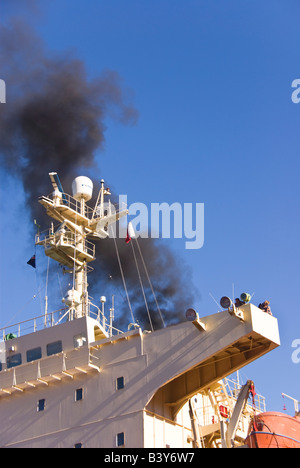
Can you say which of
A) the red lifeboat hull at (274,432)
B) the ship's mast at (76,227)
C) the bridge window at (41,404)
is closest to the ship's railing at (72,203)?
the ship's mast at (76,227)

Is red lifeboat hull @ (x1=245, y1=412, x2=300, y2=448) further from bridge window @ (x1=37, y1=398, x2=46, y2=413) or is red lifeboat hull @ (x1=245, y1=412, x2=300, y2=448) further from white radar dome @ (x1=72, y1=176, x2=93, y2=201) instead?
white radar dome @ (x1=72, y1=176, x2=93, y2=201)

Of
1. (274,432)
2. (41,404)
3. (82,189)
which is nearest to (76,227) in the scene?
(82,189)

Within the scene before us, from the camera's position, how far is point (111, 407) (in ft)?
97.3

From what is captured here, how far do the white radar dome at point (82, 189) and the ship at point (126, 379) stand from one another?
6.08 meters

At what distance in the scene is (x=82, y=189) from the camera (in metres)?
38.9

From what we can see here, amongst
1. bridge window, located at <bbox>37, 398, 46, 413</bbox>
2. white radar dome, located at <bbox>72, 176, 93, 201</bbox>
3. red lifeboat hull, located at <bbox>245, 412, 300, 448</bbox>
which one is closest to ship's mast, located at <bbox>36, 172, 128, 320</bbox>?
white radar dome, located at <bbox>72, 176, 93, 201</bbox>

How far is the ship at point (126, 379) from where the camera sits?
94.7ft

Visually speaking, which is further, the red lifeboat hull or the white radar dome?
the white radar dome

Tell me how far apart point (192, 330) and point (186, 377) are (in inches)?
102

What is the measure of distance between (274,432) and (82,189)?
52.8 ft

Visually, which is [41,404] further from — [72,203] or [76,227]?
[72,203]

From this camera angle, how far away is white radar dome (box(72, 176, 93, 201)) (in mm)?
38906

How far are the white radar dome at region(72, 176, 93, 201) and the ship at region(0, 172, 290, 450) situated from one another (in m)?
6.08
